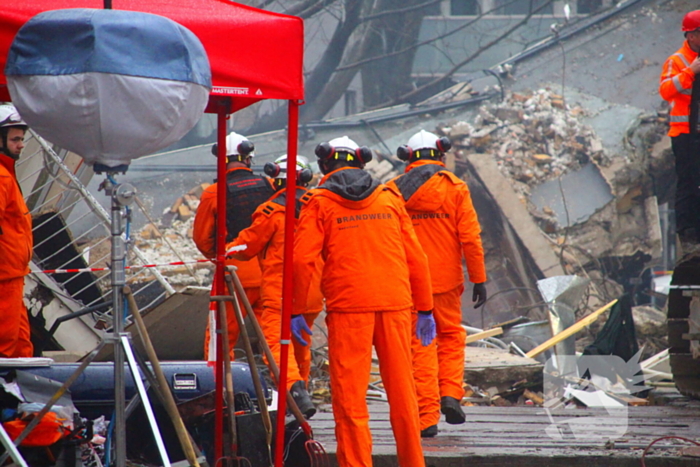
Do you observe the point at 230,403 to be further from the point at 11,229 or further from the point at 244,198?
the point at 244,198

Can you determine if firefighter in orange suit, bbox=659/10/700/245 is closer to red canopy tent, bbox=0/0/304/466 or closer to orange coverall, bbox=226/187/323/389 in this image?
orange coverall, bbox=226/187/323/389

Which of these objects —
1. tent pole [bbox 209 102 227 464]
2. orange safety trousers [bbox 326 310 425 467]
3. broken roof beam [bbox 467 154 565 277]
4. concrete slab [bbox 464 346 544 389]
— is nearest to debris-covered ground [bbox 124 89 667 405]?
broken roof beam [bbox 467 154 565 277]

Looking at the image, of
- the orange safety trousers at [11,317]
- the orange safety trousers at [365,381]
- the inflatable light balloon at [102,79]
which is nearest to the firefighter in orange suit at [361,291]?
the orange safety trousers at [365,381]

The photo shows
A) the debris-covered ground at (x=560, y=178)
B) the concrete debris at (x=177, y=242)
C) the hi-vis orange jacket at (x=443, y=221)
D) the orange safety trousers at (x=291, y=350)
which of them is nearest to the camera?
the orange safety trousers at (x=291, y=350)

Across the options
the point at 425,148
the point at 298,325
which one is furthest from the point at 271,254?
the point at 298,325

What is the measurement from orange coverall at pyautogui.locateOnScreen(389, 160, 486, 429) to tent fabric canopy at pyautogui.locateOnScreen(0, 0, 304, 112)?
2192mm

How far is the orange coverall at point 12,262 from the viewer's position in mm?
4656

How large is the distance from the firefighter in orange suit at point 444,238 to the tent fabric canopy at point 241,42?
2136mm

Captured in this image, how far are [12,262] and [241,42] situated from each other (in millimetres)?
2019

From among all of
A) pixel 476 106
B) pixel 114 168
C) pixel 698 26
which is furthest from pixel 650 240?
pixel 114 168

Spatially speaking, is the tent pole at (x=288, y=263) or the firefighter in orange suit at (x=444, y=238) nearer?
the tent pole at (x=288, y=263)

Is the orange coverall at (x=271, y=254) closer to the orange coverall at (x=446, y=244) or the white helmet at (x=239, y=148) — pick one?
the white helmet at (x=239, y=148)

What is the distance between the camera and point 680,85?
624 centimetres

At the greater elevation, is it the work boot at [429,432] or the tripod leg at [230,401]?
the tripod leg at [230,401]
